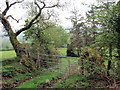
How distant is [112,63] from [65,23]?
31.6 ft

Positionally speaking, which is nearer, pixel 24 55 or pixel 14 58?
pixel 24 55

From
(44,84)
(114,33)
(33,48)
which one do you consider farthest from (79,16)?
(44,84)

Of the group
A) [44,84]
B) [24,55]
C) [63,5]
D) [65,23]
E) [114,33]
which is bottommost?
[44,84]

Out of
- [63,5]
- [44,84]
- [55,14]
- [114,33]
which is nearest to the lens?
[114,33]

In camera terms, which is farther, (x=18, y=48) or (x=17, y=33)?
(x=17, y=33)

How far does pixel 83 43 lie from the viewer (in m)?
10.5

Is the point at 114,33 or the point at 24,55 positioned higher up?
the point at 114,33

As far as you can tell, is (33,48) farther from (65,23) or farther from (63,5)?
(65,23)

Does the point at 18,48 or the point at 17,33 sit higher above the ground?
the point at 17,33

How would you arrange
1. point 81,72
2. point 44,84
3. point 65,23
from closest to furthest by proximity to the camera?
point 44,84 → point 81,72 → point 65,23

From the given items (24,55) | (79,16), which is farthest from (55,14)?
(24,55)

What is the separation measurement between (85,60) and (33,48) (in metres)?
5.05

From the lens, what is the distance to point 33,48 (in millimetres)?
9250

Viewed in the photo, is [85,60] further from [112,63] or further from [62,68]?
[62,68]
